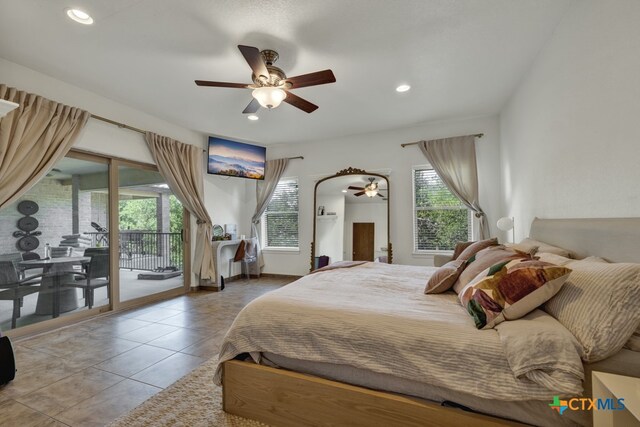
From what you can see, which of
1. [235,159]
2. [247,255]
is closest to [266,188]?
[235,159]

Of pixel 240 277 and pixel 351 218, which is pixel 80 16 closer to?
pixel 351 218

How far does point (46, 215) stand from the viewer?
304 centimetres

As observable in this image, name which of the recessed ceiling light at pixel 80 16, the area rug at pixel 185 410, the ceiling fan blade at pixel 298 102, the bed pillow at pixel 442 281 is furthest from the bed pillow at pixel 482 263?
the recessed ceiling light at pixel 80 16

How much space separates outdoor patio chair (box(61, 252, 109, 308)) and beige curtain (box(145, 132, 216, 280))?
132 cm

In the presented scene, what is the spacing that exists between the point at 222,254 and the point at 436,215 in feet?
13.0

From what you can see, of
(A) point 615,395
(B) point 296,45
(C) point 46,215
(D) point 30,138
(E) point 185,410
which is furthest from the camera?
(C) point 46,215

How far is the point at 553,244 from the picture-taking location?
2129mm

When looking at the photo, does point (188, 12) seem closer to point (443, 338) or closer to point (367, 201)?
point (443, 338)

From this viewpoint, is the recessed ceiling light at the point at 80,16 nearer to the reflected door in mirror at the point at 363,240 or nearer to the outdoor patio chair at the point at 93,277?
the outdoor patio chair at the point at 93,277

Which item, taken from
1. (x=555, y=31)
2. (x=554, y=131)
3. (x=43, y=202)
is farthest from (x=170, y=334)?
(x=555, y=31)

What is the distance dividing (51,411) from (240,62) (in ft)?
10.0

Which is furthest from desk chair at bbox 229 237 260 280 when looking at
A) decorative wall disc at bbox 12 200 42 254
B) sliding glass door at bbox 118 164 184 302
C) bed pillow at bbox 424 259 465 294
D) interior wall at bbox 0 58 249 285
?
bed pillow at bbox 424 259 465 294

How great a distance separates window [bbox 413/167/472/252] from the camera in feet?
14.5

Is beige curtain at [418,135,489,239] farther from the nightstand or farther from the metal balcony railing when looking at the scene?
the metal balcony railing
